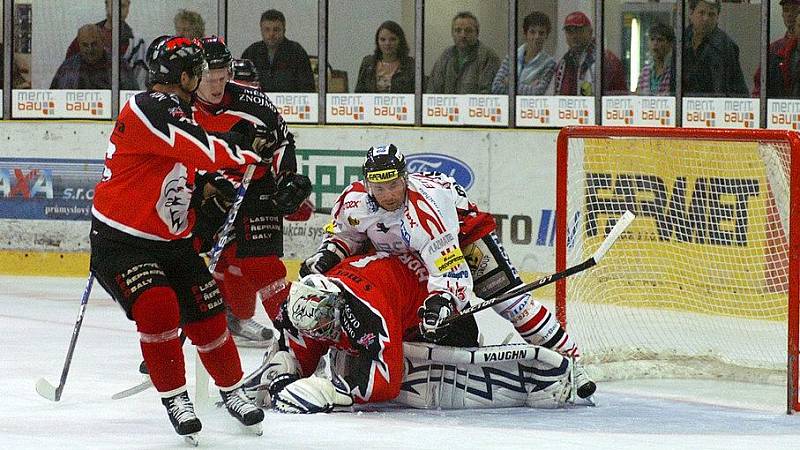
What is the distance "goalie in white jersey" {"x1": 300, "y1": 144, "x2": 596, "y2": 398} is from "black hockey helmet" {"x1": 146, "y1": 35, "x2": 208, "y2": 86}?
799 mm

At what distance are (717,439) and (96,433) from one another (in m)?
1.71

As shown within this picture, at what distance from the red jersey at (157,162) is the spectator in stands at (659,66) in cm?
423

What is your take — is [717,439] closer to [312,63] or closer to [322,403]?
[322,403]

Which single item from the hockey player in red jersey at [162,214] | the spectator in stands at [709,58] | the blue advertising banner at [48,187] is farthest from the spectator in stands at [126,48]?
the hockey player in red jersey at [162,214]

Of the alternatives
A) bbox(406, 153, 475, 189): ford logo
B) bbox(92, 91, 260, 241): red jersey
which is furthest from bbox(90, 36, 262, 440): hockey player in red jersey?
bbox(406, 153, 475, 189): ford logo

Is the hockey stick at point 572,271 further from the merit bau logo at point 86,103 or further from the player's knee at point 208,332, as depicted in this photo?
the merit bau logo at point 86,103

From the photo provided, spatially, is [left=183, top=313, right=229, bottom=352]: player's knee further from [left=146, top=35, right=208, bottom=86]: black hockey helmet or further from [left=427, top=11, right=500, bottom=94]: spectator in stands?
[left=427, top=11, right=500, bottom=94]: spectator in stands

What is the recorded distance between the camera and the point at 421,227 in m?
4.77

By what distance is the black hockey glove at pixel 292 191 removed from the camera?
5.24 m

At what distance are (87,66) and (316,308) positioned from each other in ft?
14.9

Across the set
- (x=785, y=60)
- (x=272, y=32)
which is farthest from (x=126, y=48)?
(x=785, y=60)

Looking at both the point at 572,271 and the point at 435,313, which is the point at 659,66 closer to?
the point at 572,271

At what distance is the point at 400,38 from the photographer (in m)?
8.45

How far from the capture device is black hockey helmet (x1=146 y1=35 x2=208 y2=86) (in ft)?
13.6
